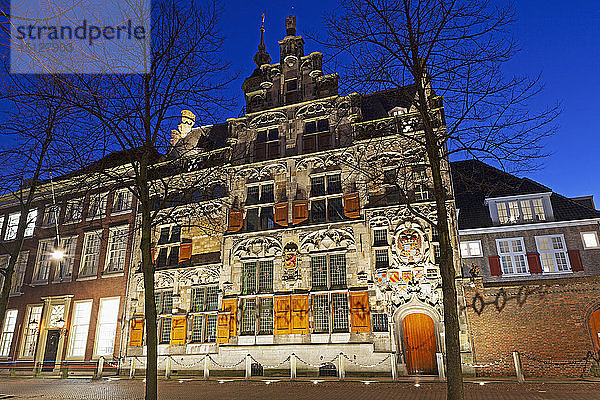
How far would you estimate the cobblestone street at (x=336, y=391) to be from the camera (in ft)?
35.6

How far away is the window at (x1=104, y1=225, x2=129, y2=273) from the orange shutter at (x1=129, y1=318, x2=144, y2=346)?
131 inches

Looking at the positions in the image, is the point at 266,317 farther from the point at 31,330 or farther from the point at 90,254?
the point at 31,330

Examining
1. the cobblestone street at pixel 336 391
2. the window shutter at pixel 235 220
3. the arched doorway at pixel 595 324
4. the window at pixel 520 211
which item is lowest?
the cobblestone street at pixel 336 391

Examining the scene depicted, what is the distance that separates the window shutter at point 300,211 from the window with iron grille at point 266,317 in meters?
3.96

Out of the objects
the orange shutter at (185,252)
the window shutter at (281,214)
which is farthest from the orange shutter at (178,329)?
the window shutter at (281,214)

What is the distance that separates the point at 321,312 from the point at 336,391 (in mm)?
5499

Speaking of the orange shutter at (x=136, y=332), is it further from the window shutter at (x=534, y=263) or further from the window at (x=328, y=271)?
the window shutter at (x=534, y=263)

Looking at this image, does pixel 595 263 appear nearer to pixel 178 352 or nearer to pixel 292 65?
pixel 292 65

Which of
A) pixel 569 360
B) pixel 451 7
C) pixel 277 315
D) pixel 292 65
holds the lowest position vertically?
pixel 569 360

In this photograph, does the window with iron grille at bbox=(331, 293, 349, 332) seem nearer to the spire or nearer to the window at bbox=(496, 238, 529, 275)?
the window at bbox=(496, 238, 529, 275)

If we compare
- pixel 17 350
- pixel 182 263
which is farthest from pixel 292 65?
pixel 17 350

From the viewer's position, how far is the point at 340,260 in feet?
60.1

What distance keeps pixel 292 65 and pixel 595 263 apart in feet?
63.5

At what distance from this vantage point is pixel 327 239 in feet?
61.4
